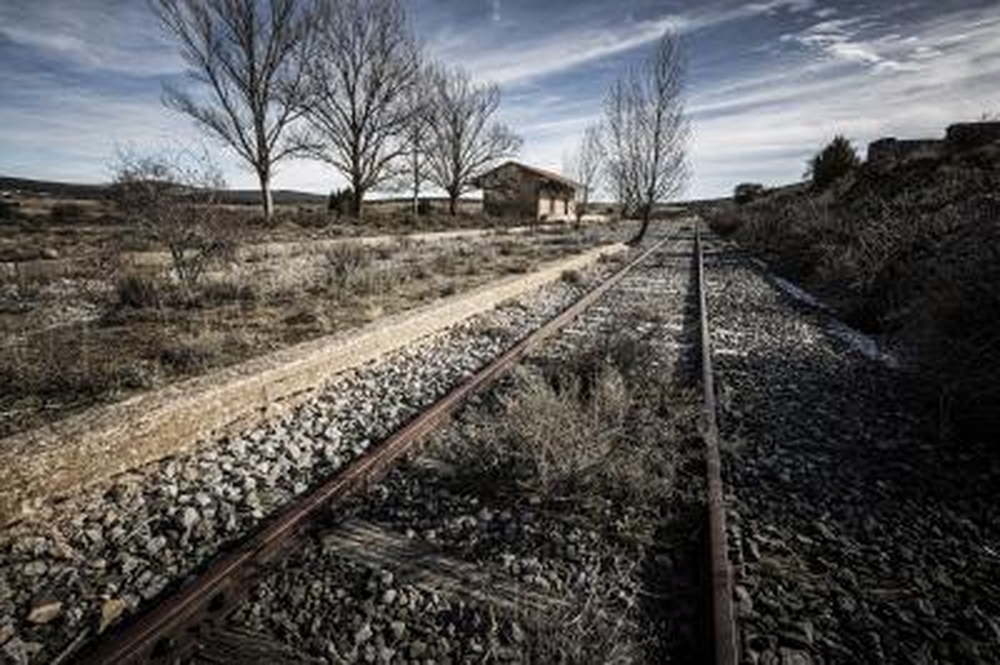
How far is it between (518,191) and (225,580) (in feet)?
170

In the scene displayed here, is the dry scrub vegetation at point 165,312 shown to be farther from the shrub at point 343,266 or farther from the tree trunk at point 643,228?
the tree trunk at point 643,228

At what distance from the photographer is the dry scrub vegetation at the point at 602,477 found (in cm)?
235

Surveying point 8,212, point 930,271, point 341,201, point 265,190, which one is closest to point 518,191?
point 341,201

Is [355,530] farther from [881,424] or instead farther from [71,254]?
[71,254]

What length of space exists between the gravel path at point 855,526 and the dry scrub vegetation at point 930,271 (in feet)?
1.37

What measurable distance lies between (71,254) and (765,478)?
1407cm

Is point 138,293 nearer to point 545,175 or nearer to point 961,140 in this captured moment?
point 961,140

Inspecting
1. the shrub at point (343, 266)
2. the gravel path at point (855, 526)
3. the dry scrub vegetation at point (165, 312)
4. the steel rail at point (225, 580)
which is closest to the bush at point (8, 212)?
the dry scrub vegetation at point (165, 312)

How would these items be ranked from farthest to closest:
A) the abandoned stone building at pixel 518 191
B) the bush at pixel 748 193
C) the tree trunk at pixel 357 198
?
the bush at pixel 748 193
the abandoned stone building at pixel 518 191
the tree trunk at pixel 357 198

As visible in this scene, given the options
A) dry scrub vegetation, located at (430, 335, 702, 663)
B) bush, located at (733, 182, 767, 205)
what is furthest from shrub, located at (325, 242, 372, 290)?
bush, located at (733, 182, 767, 205)

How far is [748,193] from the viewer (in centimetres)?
7819

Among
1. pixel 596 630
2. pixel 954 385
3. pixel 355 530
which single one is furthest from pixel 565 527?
pixel 954 385

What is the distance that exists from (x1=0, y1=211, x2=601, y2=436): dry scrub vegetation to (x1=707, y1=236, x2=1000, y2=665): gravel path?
14.0ft

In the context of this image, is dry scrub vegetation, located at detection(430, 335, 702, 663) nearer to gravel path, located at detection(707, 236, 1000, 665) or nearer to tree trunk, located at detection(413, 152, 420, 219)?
gravel path, located at detection(707, 236, 1000, 665)
